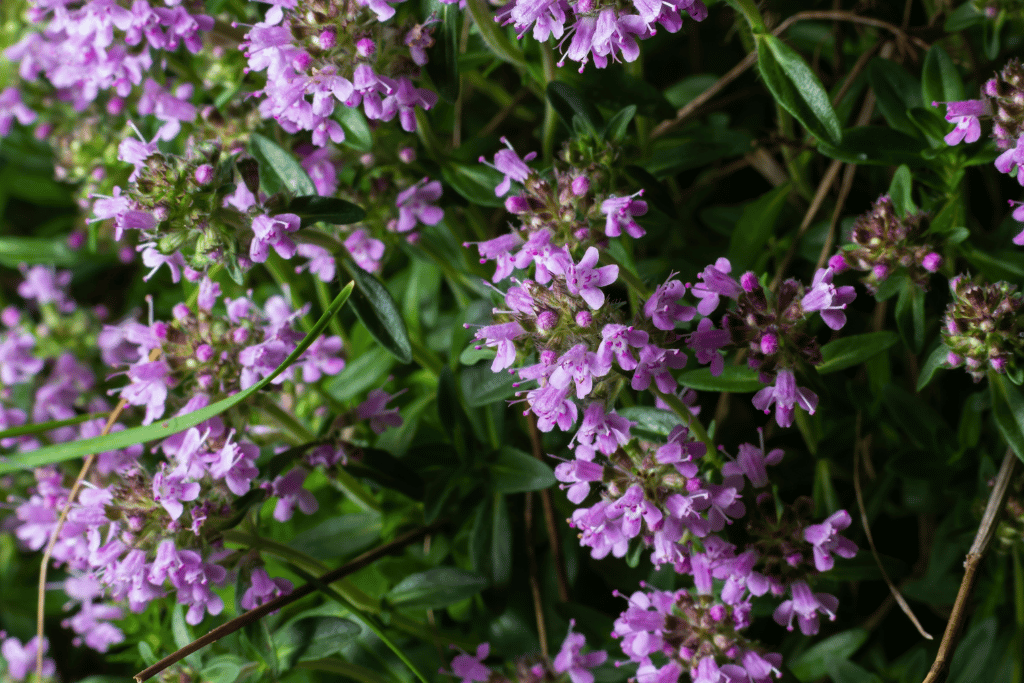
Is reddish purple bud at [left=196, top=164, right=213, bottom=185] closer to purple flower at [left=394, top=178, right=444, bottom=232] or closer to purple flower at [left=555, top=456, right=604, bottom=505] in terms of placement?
purple flower at [left=394, top=178, right=444, bottom=232]

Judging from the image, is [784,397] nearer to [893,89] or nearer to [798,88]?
[798,88]

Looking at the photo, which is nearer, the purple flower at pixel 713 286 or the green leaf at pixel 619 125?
the purple flower at pixel 713 286

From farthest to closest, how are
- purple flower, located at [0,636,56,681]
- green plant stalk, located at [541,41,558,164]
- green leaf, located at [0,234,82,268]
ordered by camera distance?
1. green leaf, located at [0,234,82,268]
2. purple flower, located at [0,636,56,681]
3. green plant stalk, located at [541,41,558,164]

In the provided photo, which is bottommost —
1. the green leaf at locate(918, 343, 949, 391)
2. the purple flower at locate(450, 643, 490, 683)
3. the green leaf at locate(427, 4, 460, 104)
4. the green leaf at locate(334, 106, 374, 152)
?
the purple flower at locate(450, 643, 490, 683)

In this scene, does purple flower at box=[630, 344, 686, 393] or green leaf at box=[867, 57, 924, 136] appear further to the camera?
green leaf at box=[867, 57, 924, 136]

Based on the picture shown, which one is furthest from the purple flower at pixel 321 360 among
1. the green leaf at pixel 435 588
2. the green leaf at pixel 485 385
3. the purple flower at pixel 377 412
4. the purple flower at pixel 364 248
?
the green leaf at pixel 435 588

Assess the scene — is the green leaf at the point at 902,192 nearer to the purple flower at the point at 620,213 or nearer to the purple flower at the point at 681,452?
the purple flower at the point at 620,213

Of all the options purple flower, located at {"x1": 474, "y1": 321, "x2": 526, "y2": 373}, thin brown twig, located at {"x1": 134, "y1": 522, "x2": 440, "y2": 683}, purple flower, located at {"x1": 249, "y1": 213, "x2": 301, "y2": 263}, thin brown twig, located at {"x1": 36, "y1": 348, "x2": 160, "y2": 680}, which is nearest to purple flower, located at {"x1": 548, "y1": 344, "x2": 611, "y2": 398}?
purple flower, located at {"x1": 474, "y1": 321, "x2": 526, "y2": 373}
